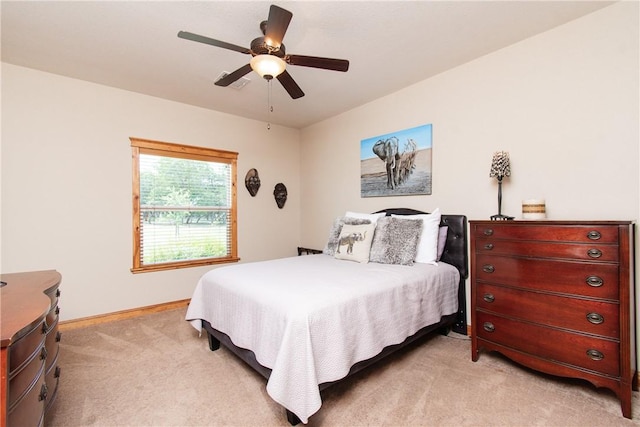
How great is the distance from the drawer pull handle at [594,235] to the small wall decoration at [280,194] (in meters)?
3.60

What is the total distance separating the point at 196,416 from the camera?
1.66 m

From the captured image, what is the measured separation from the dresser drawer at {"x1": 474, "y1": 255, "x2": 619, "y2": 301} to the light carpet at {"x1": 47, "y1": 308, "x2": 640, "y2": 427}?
0.65 meters

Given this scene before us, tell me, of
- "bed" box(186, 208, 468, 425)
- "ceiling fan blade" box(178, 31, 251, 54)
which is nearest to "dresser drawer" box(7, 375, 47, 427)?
"bed" box(186, 208, 468, 425)

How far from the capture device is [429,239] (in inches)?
107

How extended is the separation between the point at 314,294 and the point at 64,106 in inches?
128

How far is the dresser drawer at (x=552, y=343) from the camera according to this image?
168cm

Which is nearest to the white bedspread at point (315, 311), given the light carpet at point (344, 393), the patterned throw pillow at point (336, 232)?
the light carpet at point (344, 393)

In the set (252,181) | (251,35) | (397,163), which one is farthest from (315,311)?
(252,181)

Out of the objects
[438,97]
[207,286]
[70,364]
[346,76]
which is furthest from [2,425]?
[438,97]

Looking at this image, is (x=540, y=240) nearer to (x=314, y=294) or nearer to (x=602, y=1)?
(x=314, y=294)

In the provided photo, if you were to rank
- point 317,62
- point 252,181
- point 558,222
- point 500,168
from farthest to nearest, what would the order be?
point 252,181, point 500,168, point 317,62, point 558,222

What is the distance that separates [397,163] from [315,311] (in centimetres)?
229

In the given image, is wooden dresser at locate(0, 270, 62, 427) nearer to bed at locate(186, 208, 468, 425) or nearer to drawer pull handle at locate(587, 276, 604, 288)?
bed at locate(186, 208, 468, 425)

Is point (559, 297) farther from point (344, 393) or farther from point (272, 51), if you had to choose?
point (272, 51)
